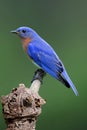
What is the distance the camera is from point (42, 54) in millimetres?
3980

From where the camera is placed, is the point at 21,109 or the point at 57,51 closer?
the point at 21,109

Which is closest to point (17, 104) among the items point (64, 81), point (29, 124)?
point (29, 124)

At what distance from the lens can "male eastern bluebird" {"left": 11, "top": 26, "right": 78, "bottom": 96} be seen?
12.3ft

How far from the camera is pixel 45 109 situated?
673cm

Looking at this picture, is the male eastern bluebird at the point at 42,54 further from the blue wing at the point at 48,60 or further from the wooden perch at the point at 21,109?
the wooden perch at the point at 21,109

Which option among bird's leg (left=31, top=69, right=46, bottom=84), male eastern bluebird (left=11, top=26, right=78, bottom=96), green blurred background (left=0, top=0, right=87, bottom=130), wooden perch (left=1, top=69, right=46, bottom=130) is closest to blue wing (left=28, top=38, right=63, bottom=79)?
male eastern bluebird (left=11, top=26, right=78, bottom=96)

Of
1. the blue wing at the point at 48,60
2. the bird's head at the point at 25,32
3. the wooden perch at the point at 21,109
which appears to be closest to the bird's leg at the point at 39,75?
the blue wing at the point at 48,60

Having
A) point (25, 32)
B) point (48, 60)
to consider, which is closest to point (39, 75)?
point (48, 60)

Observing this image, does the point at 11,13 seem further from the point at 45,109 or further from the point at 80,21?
the point at 45,109

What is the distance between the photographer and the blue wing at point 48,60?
3.72 metres

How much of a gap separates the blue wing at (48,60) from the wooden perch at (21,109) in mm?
1100

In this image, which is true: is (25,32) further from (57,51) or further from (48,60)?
(57,51)

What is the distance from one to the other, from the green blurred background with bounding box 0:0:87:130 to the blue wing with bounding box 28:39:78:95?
168 centimetres

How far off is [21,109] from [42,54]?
65.4 inches
